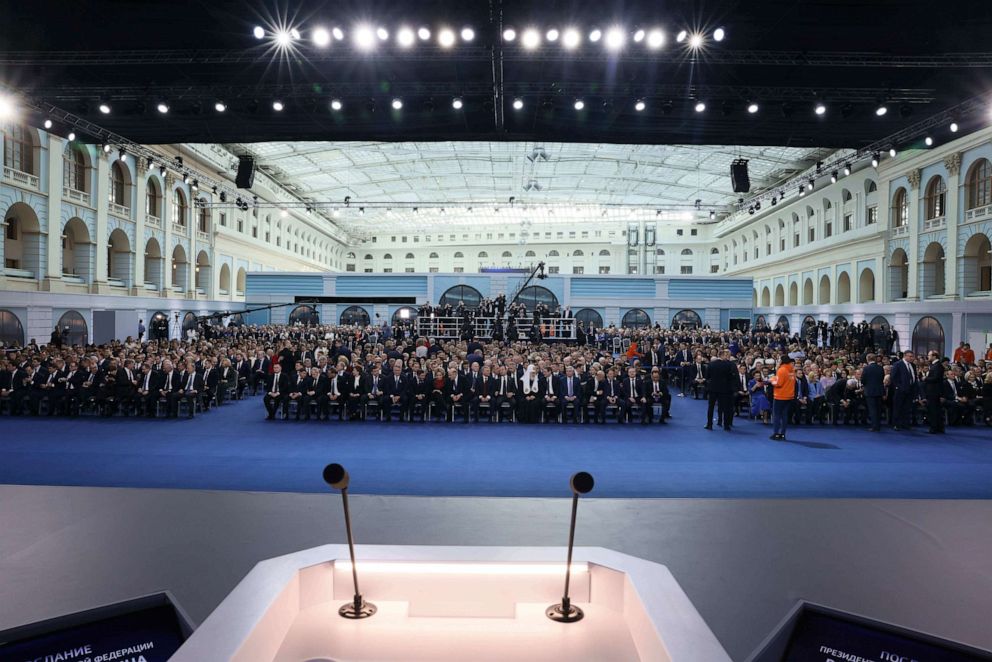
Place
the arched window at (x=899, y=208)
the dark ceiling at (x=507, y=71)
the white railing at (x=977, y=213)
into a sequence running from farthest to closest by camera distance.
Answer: the arched window at (x=899, y=208) < the white railing at (x=977, y=213) < the dark ceiling at (x=507, y=71)

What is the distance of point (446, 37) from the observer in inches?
454

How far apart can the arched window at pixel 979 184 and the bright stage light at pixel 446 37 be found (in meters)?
24.2

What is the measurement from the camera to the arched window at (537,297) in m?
42.6

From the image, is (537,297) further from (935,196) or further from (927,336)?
(935,196)

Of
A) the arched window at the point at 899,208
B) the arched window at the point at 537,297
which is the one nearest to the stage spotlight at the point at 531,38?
the arched window at the point at 899,208

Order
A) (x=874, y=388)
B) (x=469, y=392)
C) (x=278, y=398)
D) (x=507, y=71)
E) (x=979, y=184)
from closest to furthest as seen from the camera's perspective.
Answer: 1. (x=874, y=388)
2. (x=278, y=398)
3. (x=469, y=392)
4. (x=507, y=71)
5. (x=979, y=184)

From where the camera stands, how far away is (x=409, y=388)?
39.2ft

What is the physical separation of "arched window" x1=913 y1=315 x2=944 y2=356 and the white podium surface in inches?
1159

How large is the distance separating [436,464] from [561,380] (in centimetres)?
462

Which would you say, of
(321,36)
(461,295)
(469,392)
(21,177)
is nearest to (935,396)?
(469,392)

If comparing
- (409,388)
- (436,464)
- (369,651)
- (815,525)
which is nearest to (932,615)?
(815,525)

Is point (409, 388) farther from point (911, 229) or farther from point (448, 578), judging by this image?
point (911, 229)

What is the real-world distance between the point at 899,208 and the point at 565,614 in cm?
3618

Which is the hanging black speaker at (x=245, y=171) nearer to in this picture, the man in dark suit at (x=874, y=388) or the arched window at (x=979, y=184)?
the man in dark suit at (x=874, y=388)
